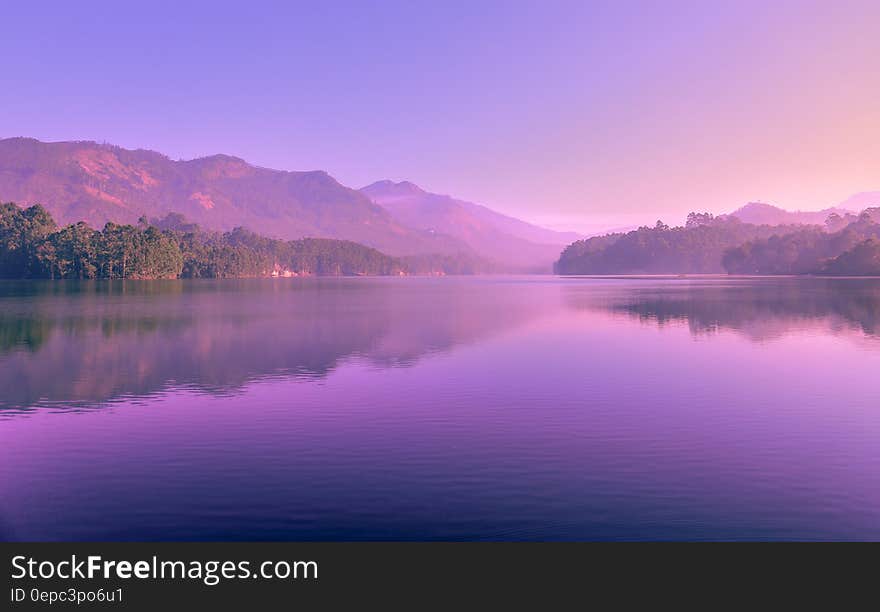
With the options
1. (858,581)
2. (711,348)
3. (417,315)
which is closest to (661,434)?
(858,581)

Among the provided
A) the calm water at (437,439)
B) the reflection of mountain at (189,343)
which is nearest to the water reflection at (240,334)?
the reflection of mountain at (189,343)

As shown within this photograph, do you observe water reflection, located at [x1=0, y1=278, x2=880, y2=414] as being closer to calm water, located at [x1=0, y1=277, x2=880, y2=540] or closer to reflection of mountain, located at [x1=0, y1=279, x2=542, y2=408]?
reflection of mountain, located at [x1=0, y1=279, x2=542, y2=408]

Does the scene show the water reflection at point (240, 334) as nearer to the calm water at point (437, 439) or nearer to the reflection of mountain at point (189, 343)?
the reflection of mountain at point (189, 343)

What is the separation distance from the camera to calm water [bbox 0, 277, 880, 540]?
54.0 feet

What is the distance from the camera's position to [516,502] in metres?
17.6

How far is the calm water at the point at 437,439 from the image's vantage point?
16.5m

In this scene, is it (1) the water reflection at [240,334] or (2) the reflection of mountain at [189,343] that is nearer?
(2) the reflection of mountain at [189,343]

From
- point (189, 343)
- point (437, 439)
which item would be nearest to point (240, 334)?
point (189, 343)

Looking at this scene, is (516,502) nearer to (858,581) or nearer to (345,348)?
(858,581)

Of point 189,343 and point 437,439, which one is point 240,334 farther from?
point 437,439

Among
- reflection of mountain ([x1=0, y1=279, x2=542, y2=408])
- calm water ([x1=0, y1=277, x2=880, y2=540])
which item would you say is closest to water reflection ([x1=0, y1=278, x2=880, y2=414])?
reflection of mountain ([x1=0, y1=279, x2=542, y2=408])

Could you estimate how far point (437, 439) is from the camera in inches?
968

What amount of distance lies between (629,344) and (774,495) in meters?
37.0

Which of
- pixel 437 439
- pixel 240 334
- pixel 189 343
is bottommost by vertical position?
pixel 437 439
